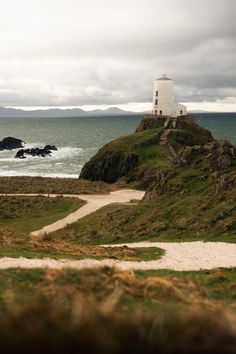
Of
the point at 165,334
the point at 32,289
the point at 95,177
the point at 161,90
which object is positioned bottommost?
the point at 95,177

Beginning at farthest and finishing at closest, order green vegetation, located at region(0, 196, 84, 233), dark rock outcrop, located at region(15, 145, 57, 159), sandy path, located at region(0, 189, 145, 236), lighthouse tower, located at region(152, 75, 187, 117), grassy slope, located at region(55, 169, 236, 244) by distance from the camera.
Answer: dark rock outcrop, located at region(15, 145, 57, 159) < lighthouse tower, located at region(152, 75, 187, 117) < green vegetation, located at region(0, 196, 84, 233) < sandy path, located at region(0, 189, 145, 236) < grassy slope, located at region(55, 169, 236, 244)

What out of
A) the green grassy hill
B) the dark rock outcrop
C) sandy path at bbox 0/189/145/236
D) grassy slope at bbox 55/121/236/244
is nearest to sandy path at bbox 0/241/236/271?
grassy slope at bbox 55/121/236/244

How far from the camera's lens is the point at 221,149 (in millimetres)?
47656

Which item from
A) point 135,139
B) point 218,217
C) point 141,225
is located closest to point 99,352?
point 218,217

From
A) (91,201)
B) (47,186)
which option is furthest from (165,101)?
(91,201)

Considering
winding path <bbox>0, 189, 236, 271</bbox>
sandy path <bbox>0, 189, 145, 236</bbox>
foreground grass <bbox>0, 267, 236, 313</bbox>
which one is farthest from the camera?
sandy path <bbox>0, 189, 145, 236</bbox>

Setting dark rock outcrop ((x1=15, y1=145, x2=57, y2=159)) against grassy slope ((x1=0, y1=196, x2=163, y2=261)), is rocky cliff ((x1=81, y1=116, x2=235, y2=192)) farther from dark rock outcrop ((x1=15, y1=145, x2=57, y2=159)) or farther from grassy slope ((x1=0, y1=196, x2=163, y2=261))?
dark rock outcrop ((x1=15, y1=145, x2=57, y2=159))

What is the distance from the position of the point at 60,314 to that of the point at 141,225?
1362 inches

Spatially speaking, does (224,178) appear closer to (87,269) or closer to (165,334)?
(87,269)

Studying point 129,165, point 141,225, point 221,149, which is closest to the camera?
point 141,225

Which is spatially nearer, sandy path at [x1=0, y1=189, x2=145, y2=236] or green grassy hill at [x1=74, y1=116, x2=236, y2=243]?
green grassy hill at [x1=74, y1=116, x2=236, y2=243]

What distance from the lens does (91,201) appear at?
63.6 metres

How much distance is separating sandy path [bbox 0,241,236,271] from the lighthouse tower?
87.2 metres

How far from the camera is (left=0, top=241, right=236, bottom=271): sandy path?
2066 centimetres
